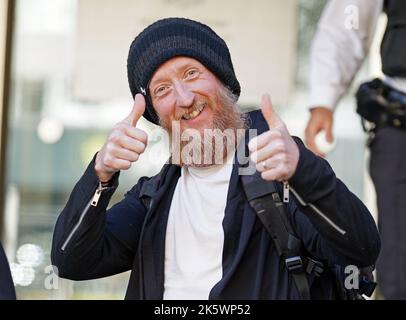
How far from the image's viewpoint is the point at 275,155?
2.45 meters

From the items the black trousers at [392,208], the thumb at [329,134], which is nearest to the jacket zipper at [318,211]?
the black trousers at [392,208]

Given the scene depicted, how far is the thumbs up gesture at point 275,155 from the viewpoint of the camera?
8.01 ft

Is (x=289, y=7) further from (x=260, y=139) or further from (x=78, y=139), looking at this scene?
(x=260, y=139)

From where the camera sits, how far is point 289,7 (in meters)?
5.94

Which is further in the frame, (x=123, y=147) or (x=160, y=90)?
(x=160, y=90)

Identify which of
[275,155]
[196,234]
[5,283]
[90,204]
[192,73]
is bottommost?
[5,283]

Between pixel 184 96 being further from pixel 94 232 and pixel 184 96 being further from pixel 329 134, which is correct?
pixel 329 134

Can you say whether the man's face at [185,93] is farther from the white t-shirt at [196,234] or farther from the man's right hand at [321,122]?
the man's right hand at [321,122]

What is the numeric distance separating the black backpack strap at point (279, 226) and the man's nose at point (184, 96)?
12.2 inches

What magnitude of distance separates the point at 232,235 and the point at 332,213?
0.39 m

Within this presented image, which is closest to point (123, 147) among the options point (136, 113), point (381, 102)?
point (136, 113)

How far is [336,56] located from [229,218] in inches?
60.0

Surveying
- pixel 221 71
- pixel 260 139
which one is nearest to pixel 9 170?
pixel 221 71

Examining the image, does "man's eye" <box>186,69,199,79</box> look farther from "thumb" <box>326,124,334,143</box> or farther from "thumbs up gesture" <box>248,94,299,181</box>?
"thumb" <box>326,124,334,143</box>
